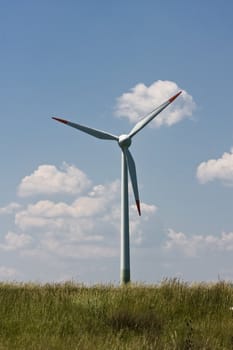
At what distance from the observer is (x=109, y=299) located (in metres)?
20.0

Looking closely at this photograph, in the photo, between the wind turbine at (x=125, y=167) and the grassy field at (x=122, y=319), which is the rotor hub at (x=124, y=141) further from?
the grassy field at (x=122, y=319)

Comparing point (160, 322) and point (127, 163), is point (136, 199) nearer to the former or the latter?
point (127, 163)

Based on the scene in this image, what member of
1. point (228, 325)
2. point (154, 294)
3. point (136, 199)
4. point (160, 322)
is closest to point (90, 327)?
point (160, 322)

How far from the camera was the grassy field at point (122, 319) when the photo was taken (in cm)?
1498

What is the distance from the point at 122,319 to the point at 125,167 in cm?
1811

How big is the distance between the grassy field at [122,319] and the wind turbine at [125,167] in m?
9.08

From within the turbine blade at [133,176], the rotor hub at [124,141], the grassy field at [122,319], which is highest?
the rotor hub at [124,141]

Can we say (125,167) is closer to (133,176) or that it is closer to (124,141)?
(133,176)

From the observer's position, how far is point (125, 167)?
35.5 metres

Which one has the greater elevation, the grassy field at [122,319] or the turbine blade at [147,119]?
the turbine blade at [147,119]

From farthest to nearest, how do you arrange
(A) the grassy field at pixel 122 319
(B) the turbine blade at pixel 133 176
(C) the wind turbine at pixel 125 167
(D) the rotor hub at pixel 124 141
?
(D) the rotor hub at pixel 124 141, (B) the turbine blade at pixel 133 176, (C) the wind turbine at pixel 125 167, (A) the grassy field at pixel 122 319

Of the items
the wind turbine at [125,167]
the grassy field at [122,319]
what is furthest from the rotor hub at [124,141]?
the grassy field at [122,319]

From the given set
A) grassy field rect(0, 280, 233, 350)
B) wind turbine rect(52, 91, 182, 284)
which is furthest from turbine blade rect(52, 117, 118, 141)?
grassy field rect(0, 280, 233, 350)

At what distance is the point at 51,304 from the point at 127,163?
661 inches
